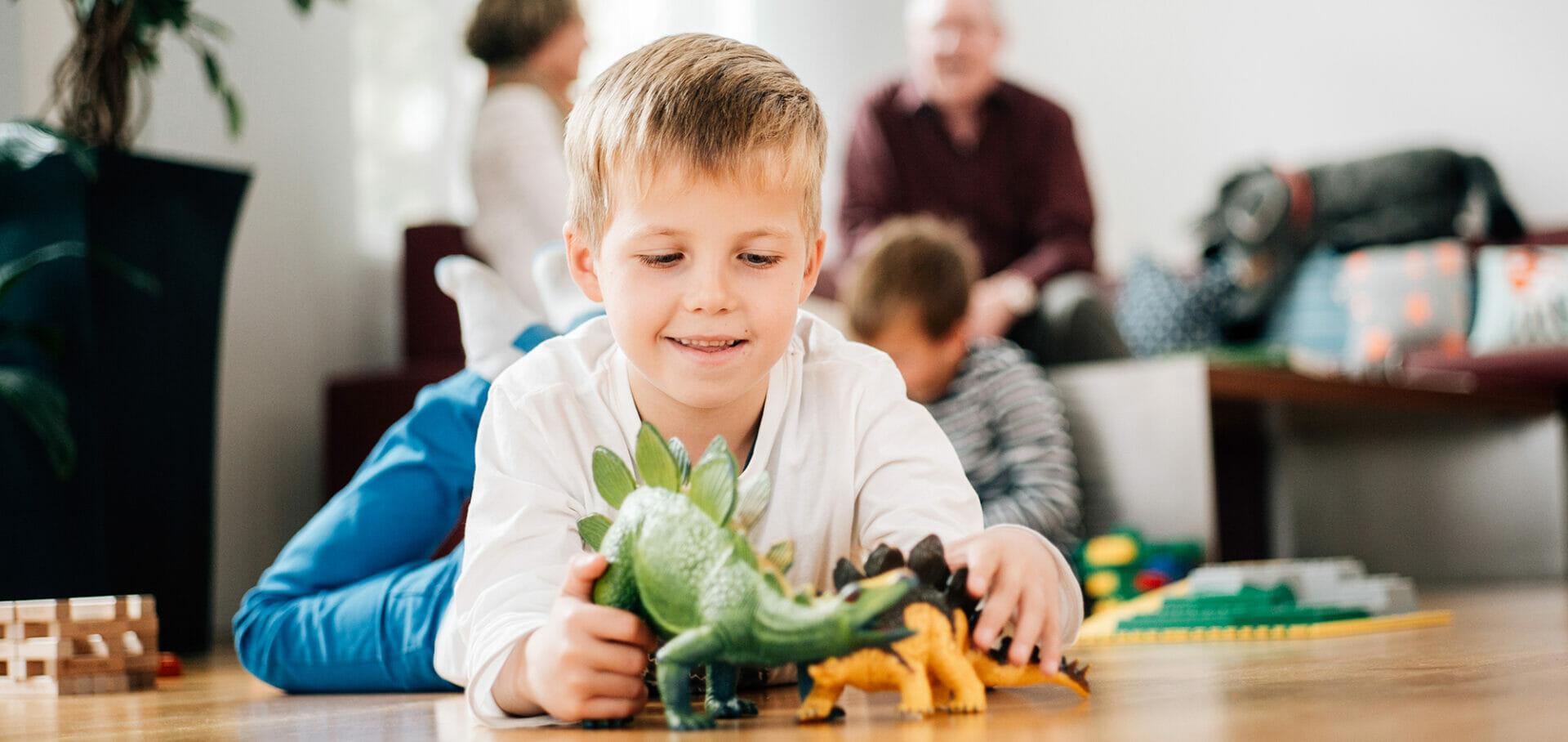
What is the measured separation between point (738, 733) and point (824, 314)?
1.70m

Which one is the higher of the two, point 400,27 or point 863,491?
point 400,27

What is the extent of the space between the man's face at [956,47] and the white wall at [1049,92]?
46.3 inches

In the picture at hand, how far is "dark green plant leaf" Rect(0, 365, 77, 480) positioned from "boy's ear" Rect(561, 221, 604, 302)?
1.12 meters

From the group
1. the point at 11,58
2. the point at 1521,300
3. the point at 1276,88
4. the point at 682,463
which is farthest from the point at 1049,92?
the point at 682,463

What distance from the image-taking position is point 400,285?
2869mm

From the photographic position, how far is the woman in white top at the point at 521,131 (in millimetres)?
2154

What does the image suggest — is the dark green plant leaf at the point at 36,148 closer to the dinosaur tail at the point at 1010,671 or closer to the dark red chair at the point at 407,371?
the dark red chair at the point at 407,371

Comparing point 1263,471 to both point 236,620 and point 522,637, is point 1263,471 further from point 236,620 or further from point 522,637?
point 522,637

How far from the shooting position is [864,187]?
2891 mm

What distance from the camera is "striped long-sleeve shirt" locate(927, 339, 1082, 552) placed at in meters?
1.79

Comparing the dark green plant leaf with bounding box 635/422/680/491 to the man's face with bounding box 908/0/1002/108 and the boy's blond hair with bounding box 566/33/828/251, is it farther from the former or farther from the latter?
the man's face with bounding box 908/0/1002/108

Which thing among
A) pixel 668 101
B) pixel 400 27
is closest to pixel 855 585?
pixel 668 101

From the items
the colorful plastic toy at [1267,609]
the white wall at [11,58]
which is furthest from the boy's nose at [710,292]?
the white wall at [11,58]

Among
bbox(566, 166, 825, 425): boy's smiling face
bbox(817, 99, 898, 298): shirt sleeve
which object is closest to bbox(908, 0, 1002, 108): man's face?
bbox(817, 99, 898, 298): shirt sleeve
